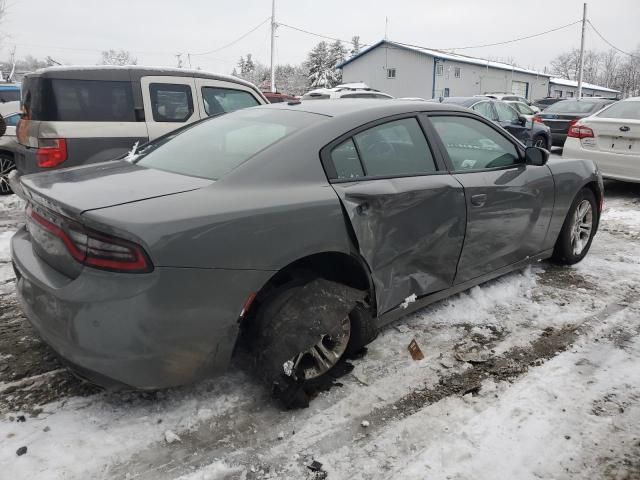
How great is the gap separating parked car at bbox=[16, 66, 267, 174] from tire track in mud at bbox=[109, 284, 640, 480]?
3878mm

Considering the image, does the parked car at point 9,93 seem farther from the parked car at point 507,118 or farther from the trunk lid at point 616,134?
the trunk lid at point 616,134

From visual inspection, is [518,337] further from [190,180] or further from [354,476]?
[190,180]

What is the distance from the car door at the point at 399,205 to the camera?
2.62m

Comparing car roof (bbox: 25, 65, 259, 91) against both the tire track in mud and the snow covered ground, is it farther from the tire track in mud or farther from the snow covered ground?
the tire track in mud

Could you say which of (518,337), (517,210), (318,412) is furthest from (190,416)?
(517,210)

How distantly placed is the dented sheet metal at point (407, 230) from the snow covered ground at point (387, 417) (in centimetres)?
45

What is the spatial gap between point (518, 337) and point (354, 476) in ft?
5.56

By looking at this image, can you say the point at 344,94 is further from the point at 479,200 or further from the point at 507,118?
the point at 479,200

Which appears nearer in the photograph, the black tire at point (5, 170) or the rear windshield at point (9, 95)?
the black tire at point (5, 170)

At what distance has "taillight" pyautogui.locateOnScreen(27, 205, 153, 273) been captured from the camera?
6.41 feet

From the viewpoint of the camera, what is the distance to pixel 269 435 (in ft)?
7.55

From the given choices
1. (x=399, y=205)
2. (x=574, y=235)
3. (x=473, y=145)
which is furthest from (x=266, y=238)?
(x=574, y=235)

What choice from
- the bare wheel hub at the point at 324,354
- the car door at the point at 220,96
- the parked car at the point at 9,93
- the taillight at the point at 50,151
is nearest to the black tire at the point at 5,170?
the taillight at the point at 50,151

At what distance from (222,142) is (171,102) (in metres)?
3.38
